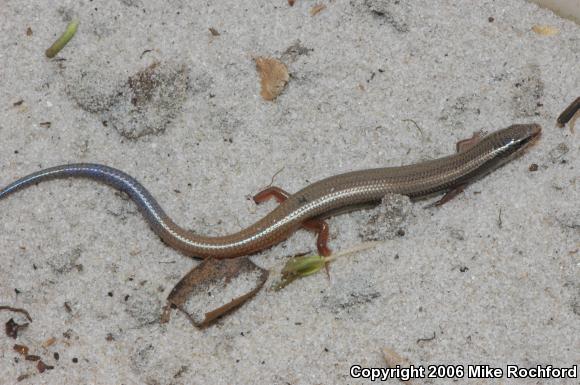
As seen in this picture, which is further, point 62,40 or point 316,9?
point 316,9

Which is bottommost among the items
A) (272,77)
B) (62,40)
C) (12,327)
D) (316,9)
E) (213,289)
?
(12,327)

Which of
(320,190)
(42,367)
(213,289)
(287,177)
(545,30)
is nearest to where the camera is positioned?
(42,367)

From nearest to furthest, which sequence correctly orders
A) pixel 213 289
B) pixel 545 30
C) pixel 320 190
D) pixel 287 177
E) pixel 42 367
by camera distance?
pixel 42 367 < pixel 213 289 < pixel 320 190 < pixel 287 177 < pixel 545 30

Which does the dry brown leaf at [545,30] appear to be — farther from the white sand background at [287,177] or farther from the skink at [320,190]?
the skink at [320,190]

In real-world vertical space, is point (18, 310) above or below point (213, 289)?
below

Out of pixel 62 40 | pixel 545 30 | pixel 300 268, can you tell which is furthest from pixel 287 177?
pixel 545 30

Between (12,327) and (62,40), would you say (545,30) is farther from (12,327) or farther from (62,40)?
(12,327)

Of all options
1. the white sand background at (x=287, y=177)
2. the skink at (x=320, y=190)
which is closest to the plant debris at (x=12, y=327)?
the white sand background at (x=287, y=177)
